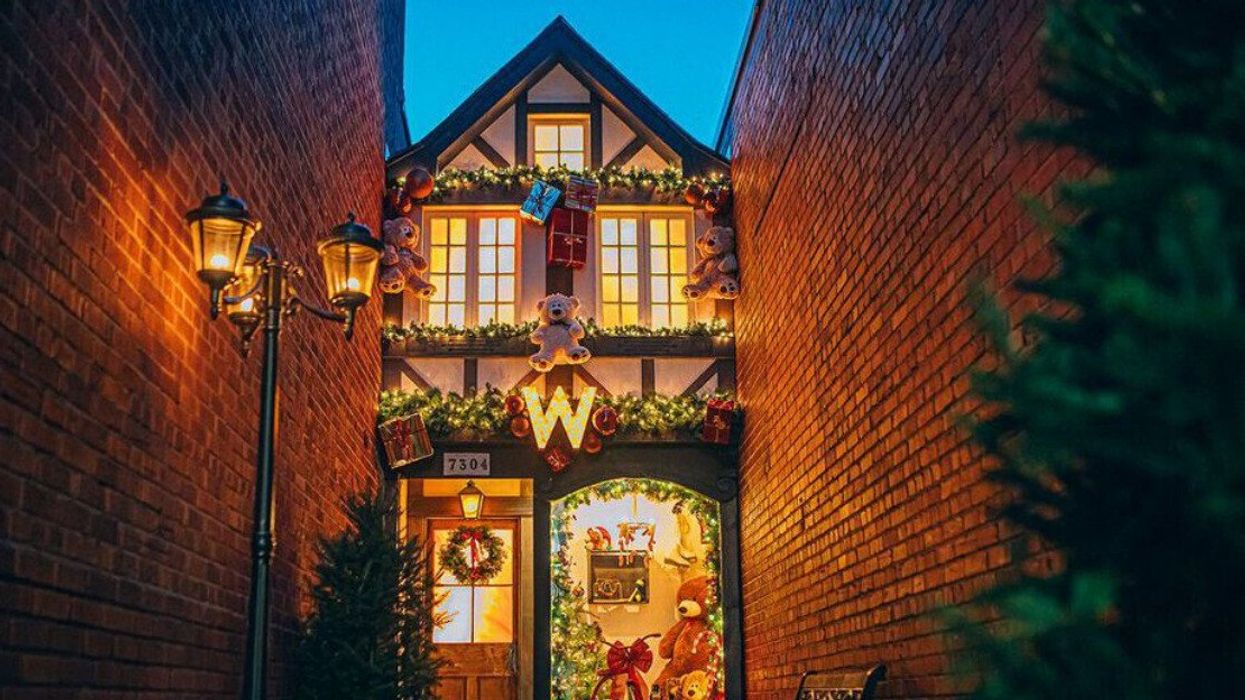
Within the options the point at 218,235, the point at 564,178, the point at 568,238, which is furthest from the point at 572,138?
the point at 218,235

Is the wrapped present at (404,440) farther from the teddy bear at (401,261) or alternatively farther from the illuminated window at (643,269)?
the illuminated window at (643,269)

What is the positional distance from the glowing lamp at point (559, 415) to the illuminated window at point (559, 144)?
2.08m

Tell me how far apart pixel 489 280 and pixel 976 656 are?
8.22m

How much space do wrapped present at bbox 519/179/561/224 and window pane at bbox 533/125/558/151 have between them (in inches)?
24.8

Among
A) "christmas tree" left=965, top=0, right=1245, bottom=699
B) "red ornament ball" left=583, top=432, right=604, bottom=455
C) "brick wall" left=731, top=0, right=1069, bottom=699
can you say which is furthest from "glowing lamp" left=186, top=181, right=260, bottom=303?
Result: "red ornament ball" left=583, top=432, right=604, bottom=455

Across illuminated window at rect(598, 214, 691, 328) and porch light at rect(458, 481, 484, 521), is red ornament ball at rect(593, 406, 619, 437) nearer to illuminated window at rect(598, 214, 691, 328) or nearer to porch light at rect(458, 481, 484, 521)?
illuminated window at rect(598, 214, 691, 328)

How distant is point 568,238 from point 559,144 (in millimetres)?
1043

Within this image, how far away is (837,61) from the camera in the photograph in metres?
5.30

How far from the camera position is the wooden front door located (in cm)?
970

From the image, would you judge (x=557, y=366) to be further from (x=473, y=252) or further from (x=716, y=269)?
(x=716, y=269)

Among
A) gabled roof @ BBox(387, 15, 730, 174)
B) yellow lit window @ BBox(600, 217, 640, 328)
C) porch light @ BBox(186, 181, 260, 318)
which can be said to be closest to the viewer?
porch light @ BBox(186, 181, 260, 318)

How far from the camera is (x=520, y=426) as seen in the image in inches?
342

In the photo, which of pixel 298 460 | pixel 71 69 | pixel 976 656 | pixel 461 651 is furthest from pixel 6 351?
pixel 461 651

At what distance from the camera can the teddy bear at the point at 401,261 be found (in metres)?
8.82
